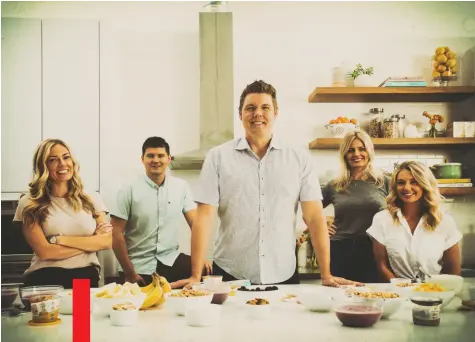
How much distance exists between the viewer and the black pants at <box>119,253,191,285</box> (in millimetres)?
1836

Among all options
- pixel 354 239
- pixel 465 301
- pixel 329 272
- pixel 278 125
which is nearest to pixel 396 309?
pixel 465 301

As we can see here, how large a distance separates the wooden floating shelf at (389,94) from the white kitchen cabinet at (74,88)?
Result: 0.82m

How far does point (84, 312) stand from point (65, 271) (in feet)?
1.48

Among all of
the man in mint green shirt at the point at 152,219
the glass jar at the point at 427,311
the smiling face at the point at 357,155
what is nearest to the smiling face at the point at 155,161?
the man in mint green shirt at the point at 152,219

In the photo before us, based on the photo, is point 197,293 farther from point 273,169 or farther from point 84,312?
point 273,169

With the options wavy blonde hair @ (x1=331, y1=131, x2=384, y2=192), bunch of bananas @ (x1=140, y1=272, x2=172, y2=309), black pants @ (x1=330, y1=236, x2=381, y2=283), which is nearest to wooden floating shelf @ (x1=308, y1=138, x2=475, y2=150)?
wavy blonde hair @ (x1=331, y1=131, x2=384, y2=192)

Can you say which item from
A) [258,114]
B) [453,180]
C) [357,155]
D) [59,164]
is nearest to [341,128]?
[357,155]

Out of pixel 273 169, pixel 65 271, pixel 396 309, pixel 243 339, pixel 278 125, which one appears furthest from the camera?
pixel 278 125

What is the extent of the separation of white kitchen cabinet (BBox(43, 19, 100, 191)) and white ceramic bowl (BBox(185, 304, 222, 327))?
2.72ft

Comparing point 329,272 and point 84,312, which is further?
point 329,272

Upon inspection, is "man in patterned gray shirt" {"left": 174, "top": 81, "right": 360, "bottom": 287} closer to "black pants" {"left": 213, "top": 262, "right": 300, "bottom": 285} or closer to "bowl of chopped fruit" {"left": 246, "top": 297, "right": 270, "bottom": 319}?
"black pants" {"left": 213, "top": 262, "right": 300, "bottom": 285}

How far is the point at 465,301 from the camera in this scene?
125 centimetres

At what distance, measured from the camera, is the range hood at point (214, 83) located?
183cm

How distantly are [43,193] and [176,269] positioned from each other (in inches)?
21.5
